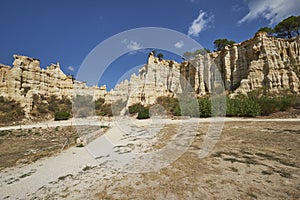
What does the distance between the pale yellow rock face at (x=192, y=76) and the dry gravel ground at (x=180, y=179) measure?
23061 millimetres

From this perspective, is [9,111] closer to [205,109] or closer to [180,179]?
[205,109]

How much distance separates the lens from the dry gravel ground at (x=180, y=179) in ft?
9.54

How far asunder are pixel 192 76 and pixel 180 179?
33.2 metres

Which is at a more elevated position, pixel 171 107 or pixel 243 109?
pixel 171 107

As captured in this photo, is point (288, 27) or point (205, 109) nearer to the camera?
point (205, 109)

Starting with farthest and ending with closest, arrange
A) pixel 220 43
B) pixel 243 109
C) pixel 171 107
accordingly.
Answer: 1. pixel 220 43
2. pixel 171 107
3. pixel 243 109

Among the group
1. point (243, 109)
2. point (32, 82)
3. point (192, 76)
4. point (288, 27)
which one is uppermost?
point (288, 27)

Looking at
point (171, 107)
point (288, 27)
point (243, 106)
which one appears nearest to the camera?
point (243, 106)

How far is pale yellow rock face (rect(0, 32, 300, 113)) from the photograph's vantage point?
23.7m

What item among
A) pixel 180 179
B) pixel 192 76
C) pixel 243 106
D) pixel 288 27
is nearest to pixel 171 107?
pixel 243 106

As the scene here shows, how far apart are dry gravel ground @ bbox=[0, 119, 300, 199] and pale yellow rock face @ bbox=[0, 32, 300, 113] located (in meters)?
23.1

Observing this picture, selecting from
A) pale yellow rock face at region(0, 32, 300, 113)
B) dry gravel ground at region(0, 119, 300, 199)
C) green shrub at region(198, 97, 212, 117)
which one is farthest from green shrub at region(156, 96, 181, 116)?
dry gravel ground at region(0, 119, 300, 199)

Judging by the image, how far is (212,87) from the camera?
30219mm

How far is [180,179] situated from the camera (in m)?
3.48
